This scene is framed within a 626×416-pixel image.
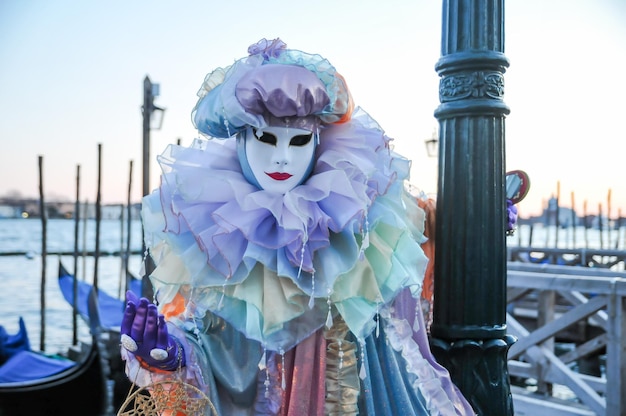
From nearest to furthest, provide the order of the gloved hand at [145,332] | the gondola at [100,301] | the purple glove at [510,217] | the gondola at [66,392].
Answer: the gloved hand at [145,332], the purple glove at [510,217], the gondola at [66,392], the gondola at [100,301]

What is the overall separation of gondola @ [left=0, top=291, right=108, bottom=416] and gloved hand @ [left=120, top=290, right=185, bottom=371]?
4.83 meters

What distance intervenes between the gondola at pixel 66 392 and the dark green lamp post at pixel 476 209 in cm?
484

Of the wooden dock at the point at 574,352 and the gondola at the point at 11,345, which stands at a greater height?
the wooden dock at the point at 574,352

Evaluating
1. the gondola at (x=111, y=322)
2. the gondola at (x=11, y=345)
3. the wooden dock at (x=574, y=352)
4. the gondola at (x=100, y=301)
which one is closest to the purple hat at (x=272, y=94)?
the wooden dock at (x=574, y=352)

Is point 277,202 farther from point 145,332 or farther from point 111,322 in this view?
point 111,322

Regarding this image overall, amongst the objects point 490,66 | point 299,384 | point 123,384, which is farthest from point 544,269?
point 123,384

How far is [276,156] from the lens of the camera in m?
1.65

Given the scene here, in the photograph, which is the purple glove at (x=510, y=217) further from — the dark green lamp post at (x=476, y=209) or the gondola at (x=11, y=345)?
the gondola at (x=11, y=345)

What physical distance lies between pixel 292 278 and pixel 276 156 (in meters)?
0.30

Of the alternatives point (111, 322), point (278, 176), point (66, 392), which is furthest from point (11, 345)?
point (278, 176)

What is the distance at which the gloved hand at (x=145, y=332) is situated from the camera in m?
1.37

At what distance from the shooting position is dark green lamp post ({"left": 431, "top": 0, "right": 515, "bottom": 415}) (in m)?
1.73

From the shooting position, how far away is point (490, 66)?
67.8 inches

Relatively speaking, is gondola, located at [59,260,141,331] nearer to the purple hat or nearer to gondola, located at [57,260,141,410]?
gondola, located at [57,260,141,410]
